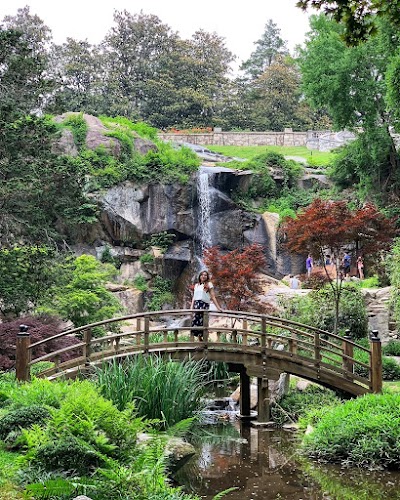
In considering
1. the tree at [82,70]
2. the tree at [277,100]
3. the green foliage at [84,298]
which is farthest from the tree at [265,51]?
the green foliage at [84,298]

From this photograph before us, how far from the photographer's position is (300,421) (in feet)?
37.6

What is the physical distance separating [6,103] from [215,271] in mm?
6791

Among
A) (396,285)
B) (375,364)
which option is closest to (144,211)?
(396,285)

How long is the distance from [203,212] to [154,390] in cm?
1907

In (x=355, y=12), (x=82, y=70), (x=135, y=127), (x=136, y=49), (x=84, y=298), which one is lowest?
(x=84, y=298)

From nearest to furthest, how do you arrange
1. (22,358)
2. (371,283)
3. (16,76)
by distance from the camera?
(22,358) < (16,76) < (371,283)

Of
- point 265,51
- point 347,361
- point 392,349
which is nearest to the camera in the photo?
point 347,361

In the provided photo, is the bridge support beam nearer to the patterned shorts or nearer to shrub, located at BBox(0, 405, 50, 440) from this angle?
the patterned shorts

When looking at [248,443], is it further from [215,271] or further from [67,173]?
[67,173]

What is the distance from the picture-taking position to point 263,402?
482 inches

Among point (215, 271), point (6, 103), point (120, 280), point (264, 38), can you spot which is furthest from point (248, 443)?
point (264, 38)

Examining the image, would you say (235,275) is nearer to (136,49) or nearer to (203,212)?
(203,212)

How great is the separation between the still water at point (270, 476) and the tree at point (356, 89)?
616 inches

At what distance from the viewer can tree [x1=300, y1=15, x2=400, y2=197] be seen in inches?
901
